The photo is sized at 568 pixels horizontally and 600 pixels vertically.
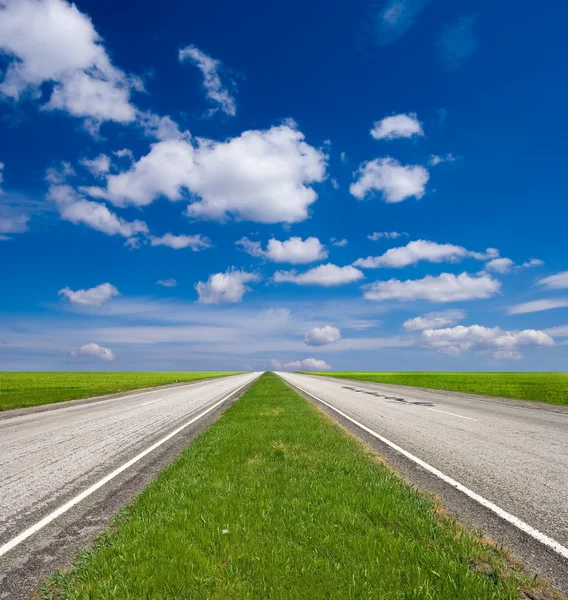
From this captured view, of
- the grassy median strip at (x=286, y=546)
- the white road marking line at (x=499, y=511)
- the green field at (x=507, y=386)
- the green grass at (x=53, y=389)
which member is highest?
the green grass at (x=53, y=389)

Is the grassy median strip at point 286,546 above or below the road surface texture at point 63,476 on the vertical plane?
above

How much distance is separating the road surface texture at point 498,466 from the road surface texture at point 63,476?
4.77 metres

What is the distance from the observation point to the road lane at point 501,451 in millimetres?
5496

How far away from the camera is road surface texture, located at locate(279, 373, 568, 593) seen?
176 inches

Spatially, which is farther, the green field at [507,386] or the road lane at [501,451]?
the green field at [507,386]

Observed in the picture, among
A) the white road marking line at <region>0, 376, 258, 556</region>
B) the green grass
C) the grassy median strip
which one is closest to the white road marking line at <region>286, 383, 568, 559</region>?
the grassy median strip

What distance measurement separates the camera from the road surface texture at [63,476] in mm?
4266

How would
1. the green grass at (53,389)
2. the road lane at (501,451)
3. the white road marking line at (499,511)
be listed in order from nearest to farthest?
1. the white road marking line at (499,511)
2. the road lane at (501,451)
3. the green grass at (53,389)

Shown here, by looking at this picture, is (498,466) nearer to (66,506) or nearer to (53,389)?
(66,506)

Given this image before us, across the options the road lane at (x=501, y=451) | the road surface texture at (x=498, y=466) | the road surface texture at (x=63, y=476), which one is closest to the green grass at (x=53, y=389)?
the road surface texture at (x=63, y=476)

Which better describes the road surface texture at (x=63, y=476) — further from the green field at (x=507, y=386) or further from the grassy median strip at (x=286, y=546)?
the green field at (x=507, y=386)

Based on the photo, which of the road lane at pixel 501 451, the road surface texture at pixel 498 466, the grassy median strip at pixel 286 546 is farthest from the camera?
the road lane at pixel 501 451

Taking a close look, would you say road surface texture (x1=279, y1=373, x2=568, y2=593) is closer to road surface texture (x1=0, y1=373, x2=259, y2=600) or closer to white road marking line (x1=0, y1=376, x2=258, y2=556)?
road surface texture (x1=0, y1=373, x2=259, y2=600)

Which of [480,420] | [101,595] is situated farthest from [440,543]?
[480,420]
